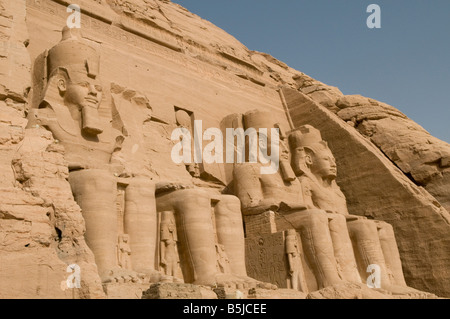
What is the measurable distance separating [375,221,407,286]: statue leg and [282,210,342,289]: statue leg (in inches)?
51.7

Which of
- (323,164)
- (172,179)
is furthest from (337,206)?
(172,179)

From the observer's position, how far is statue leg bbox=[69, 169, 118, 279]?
4621 millimetres

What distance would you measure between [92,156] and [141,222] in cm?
89

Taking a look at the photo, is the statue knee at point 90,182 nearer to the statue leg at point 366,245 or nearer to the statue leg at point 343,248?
the statue leg at point 343,248

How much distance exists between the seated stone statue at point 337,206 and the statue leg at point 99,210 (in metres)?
2.98

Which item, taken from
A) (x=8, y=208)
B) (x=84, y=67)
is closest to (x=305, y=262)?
(x=84, y=67)

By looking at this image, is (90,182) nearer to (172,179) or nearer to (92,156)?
(92,156)

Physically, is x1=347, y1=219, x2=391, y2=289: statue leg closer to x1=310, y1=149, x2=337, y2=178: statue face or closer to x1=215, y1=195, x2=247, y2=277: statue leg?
x1=310, y1=149, x2=337, y2=178: statue face

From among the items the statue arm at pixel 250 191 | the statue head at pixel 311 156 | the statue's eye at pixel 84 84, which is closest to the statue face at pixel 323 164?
the statue head at pixel 311 156

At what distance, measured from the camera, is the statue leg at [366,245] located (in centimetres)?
711

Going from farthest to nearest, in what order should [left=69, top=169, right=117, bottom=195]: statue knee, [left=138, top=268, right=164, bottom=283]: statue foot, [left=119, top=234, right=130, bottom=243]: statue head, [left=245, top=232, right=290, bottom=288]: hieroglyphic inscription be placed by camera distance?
1. [left=245, top=232, right=290, bottom=288]: hieroglyphic inscription
2. [left=119, top=234, right=130, bottom=243]: statue head
3. [left=69, top=169, right=117, bottom=195]: statue knee
4. [left=138, top=268, right=164, bottom=283]: statue foot

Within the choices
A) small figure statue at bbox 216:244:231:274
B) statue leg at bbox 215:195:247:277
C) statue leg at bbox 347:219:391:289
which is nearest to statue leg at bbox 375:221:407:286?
statue leg at bbox 347:219:391:289

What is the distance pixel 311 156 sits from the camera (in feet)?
26.1
